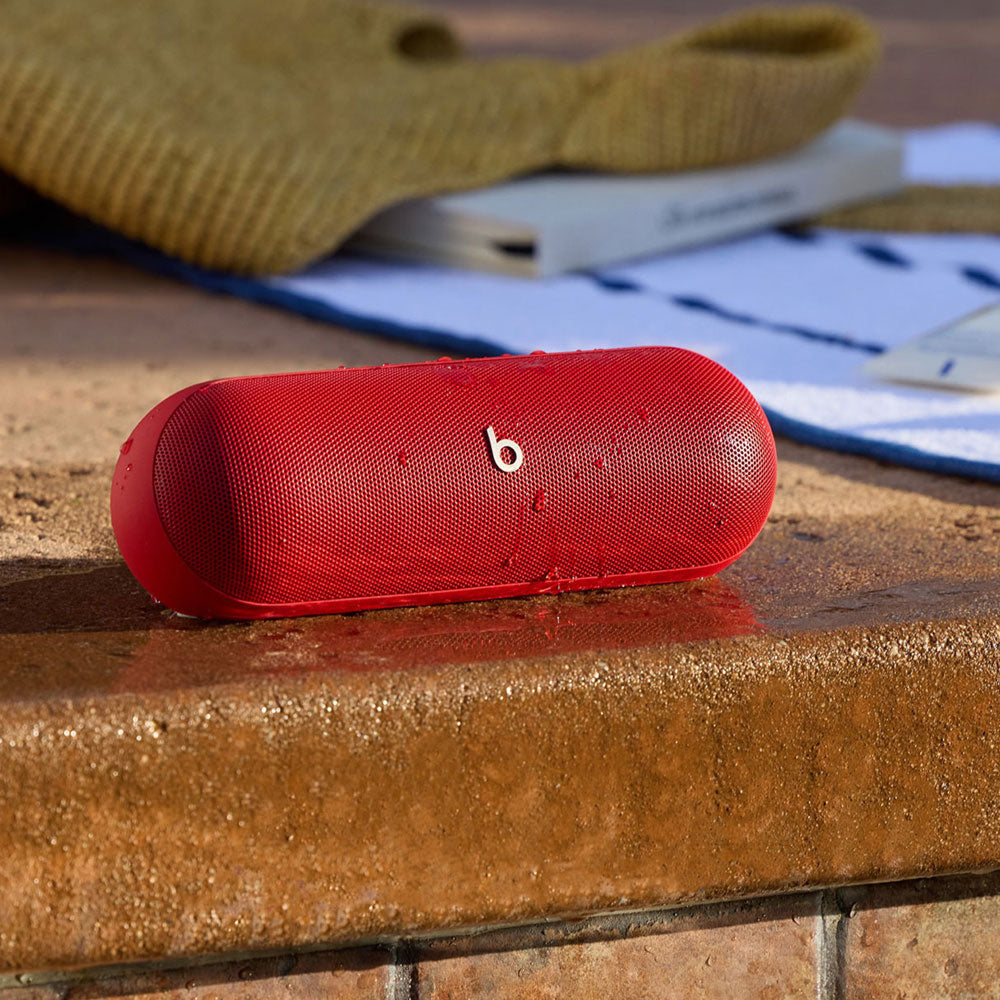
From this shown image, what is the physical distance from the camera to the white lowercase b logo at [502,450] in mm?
679

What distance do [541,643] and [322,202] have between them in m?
0.95

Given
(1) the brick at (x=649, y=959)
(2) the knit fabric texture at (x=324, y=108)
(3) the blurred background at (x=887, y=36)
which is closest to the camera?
(1) the brick at (x=649, y=959)

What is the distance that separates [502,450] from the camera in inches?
26.9

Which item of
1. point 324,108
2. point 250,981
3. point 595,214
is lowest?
point 250,981

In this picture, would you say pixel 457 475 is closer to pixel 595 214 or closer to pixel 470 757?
pixel 470 757

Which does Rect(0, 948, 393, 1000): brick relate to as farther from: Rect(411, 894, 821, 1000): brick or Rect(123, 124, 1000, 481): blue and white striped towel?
Rect(123, 124, 1000, 481): blue and white striped towel

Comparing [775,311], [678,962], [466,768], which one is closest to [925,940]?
[678,962]

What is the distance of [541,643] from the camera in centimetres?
70

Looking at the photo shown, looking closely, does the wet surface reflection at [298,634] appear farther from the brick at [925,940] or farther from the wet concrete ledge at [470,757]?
the brick at [925,940]

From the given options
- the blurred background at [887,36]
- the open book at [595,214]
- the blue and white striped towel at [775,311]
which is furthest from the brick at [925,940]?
the blurred background at [887,36]

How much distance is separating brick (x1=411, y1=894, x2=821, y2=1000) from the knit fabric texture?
0.93 meters

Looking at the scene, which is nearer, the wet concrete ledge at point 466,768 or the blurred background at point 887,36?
the wet concrete ledge at point 466,768

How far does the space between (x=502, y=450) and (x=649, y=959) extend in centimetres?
28

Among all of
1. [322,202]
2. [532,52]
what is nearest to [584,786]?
[322,202]
